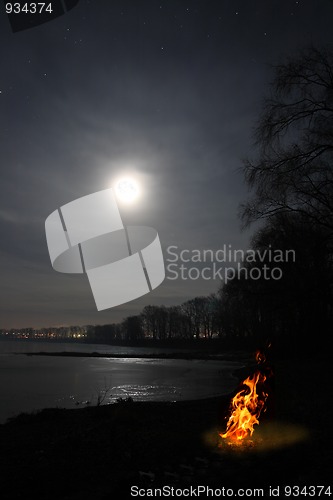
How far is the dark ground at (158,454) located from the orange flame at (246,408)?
21 cm

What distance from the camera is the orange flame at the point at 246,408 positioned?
826cm

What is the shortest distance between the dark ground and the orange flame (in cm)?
21

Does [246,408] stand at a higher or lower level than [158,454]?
higher

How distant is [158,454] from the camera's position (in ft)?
25.7

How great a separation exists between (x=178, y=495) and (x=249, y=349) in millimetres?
74805

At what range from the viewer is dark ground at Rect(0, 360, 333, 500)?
633 centimetres

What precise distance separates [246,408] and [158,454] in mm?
2054

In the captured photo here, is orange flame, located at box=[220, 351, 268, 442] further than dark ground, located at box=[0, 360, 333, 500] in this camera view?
Yes

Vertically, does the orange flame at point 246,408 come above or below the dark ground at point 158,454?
above

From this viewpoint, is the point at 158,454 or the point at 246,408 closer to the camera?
the point at 158,454

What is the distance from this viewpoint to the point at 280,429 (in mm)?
9086

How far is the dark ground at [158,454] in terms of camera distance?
6.33 meters

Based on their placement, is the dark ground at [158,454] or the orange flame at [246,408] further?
the orange flame at [246,408]

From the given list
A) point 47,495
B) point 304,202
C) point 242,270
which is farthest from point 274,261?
point 47,495
